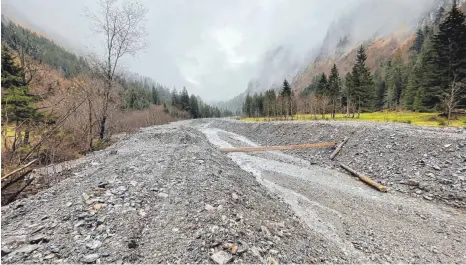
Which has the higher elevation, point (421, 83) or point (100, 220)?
point (421, 83)

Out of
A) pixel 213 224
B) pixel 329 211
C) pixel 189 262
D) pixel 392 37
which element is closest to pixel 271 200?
pixel 329 211

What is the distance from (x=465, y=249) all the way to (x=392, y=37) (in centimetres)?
25774

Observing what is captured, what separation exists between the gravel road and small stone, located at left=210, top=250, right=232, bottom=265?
0.02 metres

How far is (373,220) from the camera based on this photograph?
28.0 ft

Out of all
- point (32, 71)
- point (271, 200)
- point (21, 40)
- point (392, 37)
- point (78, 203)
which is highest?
point (392, 37)

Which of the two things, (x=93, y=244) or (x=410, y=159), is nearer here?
(x=93, y=244)

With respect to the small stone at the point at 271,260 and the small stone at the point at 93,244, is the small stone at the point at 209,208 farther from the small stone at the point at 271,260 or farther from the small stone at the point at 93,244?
the small stone at the point at 93,244

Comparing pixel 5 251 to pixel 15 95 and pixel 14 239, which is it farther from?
pixel 15 95

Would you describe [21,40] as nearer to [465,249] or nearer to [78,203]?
[78,203]

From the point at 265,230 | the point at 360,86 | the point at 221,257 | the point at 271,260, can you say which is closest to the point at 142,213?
the point at 221,257

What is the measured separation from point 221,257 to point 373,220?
705cm

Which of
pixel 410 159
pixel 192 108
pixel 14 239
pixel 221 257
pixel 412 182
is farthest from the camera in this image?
pixel 192 108

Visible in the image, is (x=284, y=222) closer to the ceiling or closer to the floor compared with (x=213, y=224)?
closer to the floor

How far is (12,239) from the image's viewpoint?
500 cm
